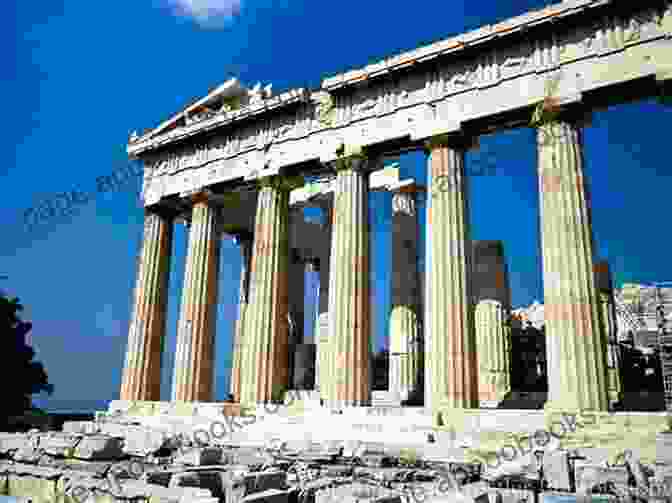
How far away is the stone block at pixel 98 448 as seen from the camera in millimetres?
11344

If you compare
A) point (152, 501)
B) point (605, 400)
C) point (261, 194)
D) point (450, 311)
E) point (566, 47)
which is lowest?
point (152, 501)

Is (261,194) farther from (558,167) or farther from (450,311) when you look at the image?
(558,167)

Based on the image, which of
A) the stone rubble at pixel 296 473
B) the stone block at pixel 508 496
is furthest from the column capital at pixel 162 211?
the stone block at pixel 508 496

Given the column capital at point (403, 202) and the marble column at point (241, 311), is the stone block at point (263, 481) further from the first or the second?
the column capital at point (403, 202)

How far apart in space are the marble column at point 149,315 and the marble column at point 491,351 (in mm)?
12813

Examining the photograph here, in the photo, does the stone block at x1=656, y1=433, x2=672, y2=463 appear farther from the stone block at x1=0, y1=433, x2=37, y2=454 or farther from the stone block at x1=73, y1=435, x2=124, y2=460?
the stone block at x1=0, y1=433, x2=37, y2=454

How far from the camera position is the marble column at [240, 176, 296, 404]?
20.4 metres

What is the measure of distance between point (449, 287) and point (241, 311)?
501 inches

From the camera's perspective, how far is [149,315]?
24.3 meters

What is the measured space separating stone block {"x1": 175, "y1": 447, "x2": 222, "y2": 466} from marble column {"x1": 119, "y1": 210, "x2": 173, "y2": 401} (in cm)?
1335

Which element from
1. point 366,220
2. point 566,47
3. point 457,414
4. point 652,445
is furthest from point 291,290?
point 652,445

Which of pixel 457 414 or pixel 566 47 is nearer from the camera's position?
pixel 457 414

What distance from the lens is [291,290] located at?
30406 millimetres

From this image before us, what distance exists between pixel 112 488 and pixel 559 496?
226 inches
